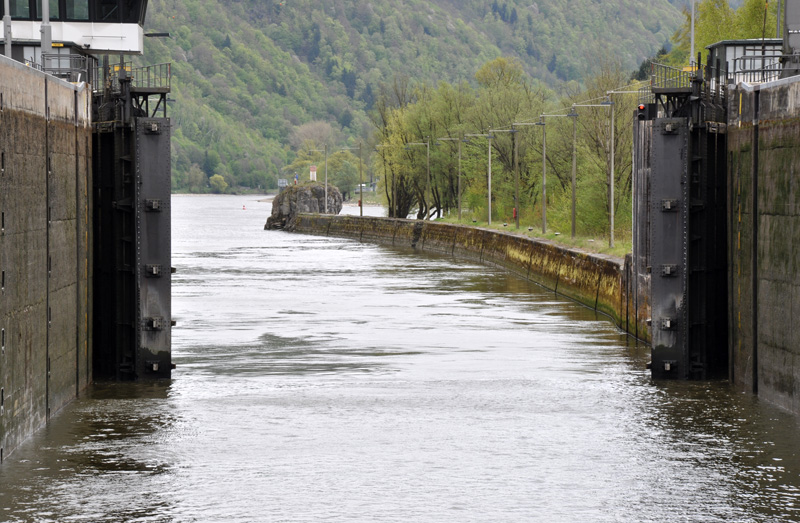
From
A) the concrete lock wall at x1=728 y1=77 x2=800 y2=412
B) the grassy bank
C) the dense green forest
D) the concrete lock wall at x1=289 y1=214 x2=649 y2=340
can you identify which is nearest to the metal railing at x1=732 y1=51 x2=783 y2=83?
the concrete lock wall at x1=728 y1=77 x2=800 y2=412

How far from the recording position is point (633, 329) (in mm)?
36688

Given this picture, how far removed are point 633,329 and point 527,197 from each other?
194 ft

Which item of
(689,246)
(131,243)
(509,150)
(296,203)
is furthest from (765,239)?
(296,203)

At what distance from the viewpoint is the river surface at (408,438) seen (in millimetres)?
17469

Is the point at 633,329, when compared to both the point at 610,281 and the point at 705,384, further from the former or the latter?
the point at 705,384

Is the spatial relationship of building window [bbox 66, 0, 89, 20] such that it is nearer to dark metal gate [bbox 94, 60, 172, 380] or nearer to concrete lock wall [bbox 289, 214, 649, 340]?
dark metal gate [bbox 94, 60, 172, 380]

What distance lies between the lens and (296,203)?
13738 centimetres

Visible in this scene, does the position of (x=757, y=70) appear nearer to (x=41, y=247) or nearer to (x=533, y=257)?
(x=41, y=247)

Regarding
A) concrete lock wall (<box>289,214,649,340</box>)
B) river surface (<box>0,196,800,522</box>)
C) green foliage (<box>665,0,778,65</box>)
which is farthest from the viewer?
green foliage (<box>665,0,778,65</box>)

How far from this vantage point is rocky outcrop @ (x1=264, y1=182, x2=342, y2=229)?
137 metres

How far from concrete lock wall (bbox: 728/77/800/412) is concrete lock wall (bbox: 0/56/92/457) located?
41.0 ft

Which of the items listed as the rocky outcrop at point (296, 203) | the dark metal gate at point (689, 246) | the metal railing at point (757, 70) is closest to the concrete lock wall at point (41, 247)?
the dark metal gate at point (689, 246)

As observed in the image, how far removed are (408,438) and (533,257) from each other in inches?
1510

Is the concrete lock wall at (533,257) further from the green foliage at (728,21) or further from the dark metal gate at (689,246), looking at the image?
the green foliage at (728,21)
